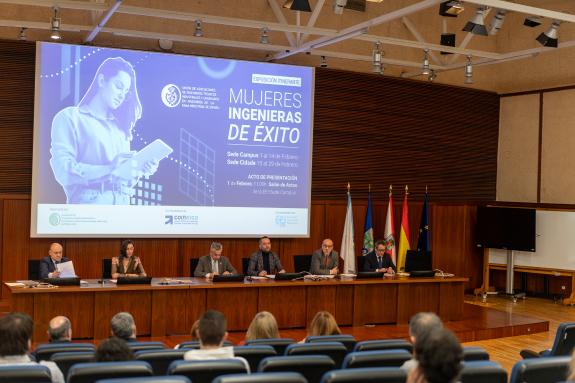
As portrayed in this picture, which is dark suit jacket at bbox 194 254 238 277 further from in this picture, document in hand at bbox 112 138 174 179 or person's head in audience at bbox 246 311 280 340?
person's head in audience at bbox 246 311 280 340

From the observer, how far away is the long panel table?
6875mm

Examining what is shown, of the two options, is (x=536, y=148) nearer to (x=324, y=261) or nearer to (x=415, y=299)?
(x=415, y=299)

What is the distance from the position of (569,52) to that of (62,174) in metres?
8.12

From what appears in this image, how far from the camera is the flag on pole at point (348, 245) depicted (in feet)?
34.5

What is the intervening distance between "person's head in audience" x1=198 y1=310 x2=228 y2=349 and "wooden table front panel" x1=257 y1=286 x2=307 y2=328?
13.2ft

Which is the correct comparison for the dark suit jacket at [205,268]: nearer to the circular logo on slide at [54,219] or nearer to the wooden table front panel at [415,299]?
the circular logo on slide at [54,219]

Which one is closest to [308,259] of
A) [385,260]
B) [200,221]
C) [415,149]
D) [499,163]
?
[385,260]

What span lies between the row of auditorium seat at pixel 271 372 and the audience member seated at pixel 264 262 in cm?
495

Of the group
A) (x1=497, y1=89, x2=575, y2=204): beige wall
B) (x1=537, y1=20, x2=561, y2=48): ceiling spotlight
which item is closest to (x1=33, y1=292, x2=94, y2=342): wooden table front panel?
(x1=537, y1=20, x2=561, y2=48): ceiling spotlight

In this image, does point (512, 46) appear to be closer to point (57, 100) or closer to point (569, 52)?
point (569, 52)

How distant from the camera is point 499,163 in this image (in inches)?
508

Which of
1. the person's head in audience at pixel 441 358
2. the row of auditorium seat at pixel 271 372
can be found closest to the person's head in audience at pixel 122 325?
the row of auditorium seat at pixel 271 372

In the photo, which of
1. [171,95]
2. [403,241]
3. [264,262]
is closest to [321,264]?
[264,262]

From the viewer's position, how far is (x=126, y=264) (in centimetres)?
790
